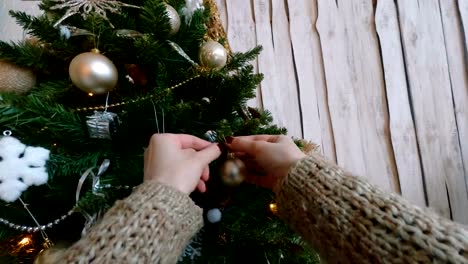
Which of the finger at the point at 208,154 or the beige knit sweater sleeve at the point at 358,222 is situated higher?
the finger at the point at 208,154

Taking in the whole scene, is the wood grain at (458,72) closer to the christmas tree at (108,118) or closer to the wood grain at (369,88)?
the wood grain at (369,88)

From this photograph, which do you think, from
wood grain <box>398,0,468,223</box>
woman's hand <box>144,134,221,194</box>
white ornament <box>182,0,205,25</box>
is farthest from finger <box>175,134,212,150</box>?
wood grain <box>398,0,468,223</box>

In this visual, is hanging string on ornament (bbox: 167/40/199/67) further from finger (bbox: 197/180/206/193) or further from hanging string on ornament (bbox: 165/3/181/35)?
finger (bbox: 197/180/206/193)

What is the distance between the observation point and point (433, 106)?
1060 mm

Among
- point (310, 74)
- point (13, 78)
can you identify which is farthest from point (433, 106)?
point (13, 78)

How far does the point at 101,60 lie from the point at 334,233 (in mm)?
371

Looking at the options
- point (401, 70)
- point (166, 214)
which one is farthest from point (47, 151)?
point (401, 70)

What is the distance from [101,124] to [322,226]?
32 cm

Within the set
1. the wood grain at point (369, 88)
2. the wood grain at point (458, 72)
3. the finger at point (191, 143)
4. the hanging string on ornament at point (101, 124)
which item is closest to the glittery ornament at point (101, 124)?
the hanging string on ornament at point (101, 124)

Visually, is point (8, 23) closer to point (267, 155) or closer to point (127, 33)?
point (127, 33)

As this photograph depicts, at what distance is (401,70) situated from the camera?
1.09m

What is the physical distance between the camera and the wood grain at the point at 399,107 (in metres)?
1.07

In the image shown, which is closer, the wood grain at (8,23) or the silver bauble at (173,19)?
the silver bauble at (173,19)

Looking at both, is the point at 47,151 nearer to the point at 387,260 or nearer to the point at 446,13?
the point at 387,260
